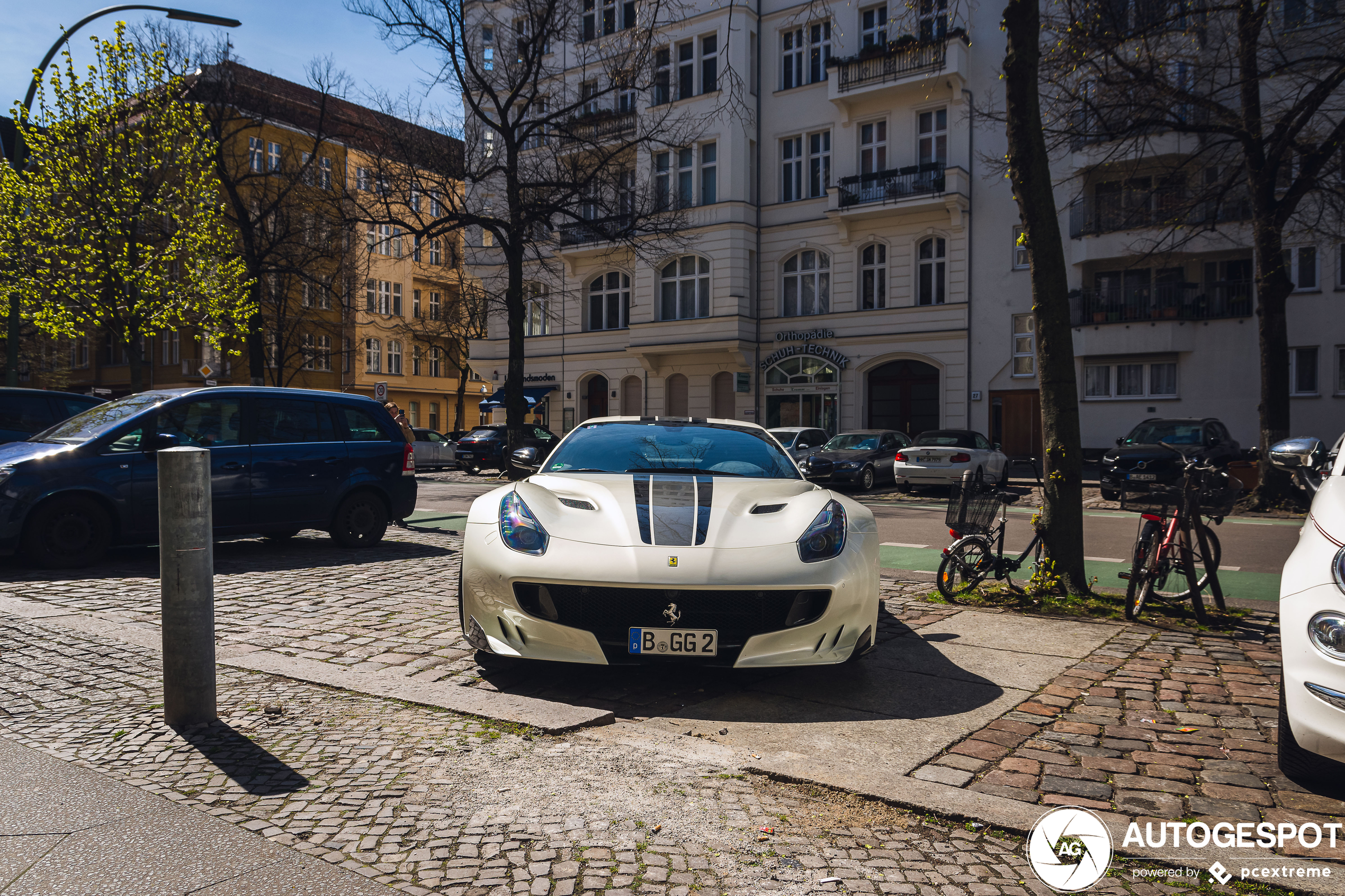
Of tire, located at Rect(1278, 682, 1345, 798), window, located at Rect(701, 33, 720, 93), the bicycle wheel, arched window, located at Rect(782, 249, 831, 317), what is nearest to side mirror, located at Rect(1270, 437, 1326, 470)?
tire, located at Rect(1278, 682, 1345, 798)

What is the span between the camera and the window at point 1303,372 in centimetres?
2881

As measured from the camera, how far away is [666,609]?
14.9 feet

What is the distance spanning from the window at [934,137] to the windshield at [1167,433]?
13339mm

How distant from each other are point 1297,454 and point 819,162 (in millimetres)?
31286

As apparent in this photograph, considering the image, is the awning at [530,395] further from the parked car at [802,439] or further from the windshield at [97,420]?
the windshield at [97,420]

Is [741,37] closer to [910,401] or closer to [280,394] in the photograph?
[910,401]

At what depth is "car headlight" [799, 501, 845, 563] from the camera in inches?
189

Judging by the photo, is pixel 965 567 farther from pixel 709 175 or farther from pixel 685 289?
pixel 709 175

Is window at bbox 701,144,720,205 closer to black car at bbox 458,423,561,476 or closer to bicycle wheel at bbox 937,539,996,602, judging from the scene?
black car at bbox 458,423,561,476

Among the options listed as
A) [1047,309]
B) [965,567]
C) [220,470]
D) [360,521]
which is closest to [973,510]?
[965,567]

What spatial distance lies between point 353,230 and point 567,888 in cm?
2267

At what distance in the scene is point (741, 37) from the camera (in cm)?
3384

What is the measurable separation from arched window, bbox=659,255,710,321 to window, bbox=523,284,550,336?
19.3 feet

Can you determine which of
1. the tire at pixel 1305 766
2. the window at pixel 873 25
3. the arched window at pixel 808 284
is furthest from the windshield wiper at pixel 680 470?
the window at pixel 873 25
